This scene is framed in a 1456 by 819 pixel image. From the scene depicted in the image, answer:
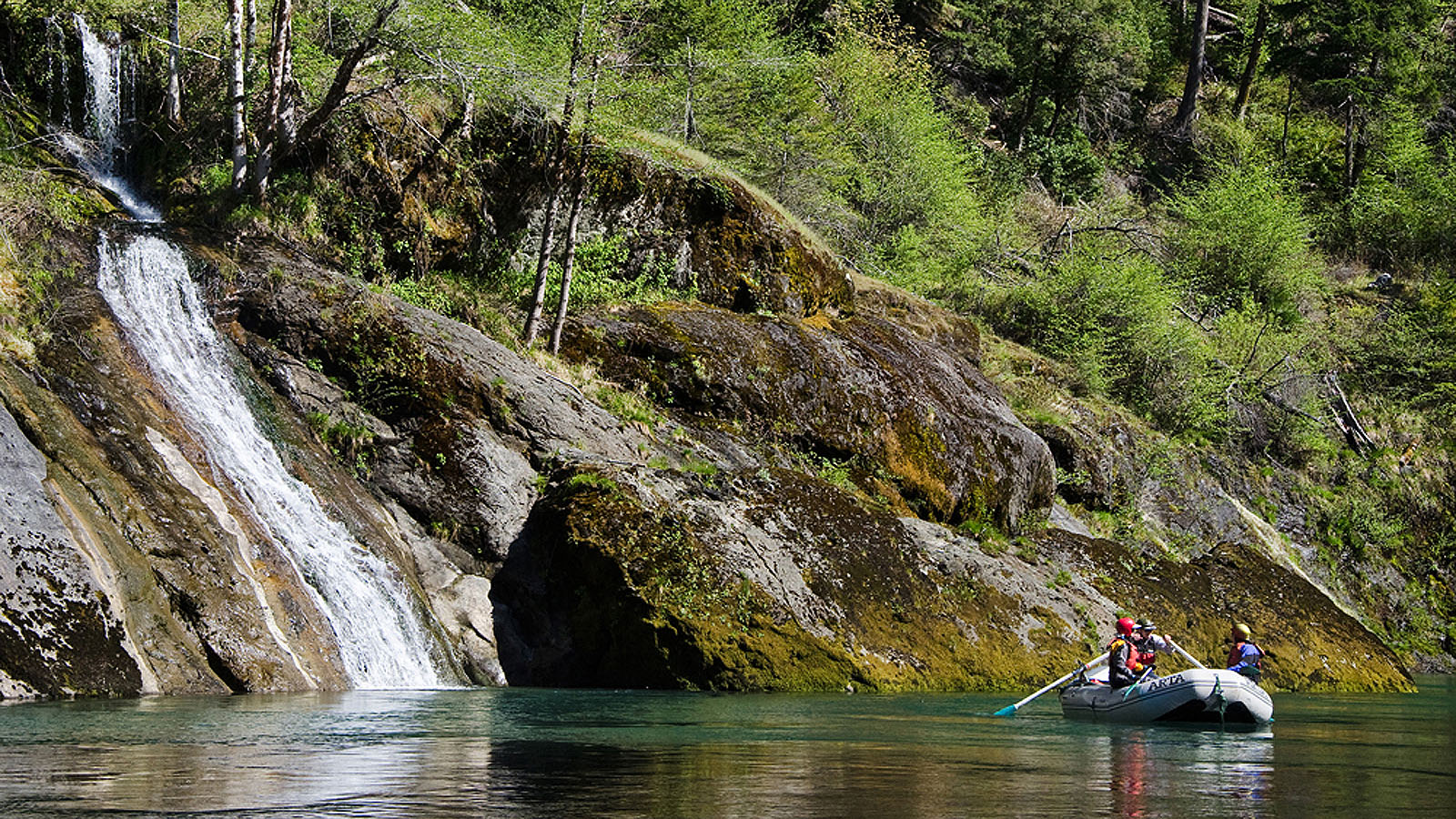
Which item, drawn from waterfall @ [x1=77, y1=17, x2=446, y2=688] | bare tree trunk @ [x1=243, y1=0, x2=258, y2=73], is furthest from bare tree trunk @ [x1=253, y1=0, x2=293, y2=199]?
waterfall @ [x1=77, y1=17, x2=446, y2=688]

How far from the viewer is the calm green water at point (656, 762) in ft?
22.5

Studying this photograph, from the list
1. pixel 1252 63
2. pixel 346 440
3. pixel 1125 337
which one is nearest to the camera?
pixel 346 440

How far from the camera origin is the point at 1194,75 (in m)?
52.1

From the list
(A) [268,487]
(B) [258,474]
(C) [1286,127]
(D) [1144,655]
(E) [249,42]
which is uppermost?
(E) [249,42]

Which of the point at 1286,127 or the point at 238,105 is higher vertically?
the point at 1286,127

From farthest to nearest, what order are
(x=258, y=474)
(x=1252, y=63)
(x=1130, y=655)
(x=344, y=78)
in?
(x=1252, y=63)
(x=344, y=78)
(x=1130, y=655)
(x=258, y=474)

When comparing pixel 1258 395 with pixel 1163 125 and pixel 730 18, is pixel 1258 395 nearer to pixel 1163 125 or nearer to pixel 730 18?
pixel 730 18

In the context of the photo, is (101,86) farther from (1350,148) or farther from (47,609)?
(1350,148)

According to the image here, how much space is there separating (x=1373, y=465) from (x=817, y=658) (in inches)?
995

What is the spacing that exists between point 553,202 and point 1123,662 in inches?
516

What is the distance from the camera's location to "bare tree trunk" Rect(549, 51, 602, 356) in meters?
22.3

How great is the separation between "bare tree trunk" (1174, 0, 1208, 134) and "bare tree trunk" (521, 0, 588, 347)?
1440 inches

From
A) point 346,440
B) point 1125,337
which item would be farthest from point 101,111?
→ point 1125,337

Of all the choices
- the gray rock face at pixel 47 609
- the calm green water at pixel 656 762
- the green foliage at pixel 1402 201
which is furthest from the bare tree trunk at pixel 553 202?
the green foliage at pixel 1402 201
